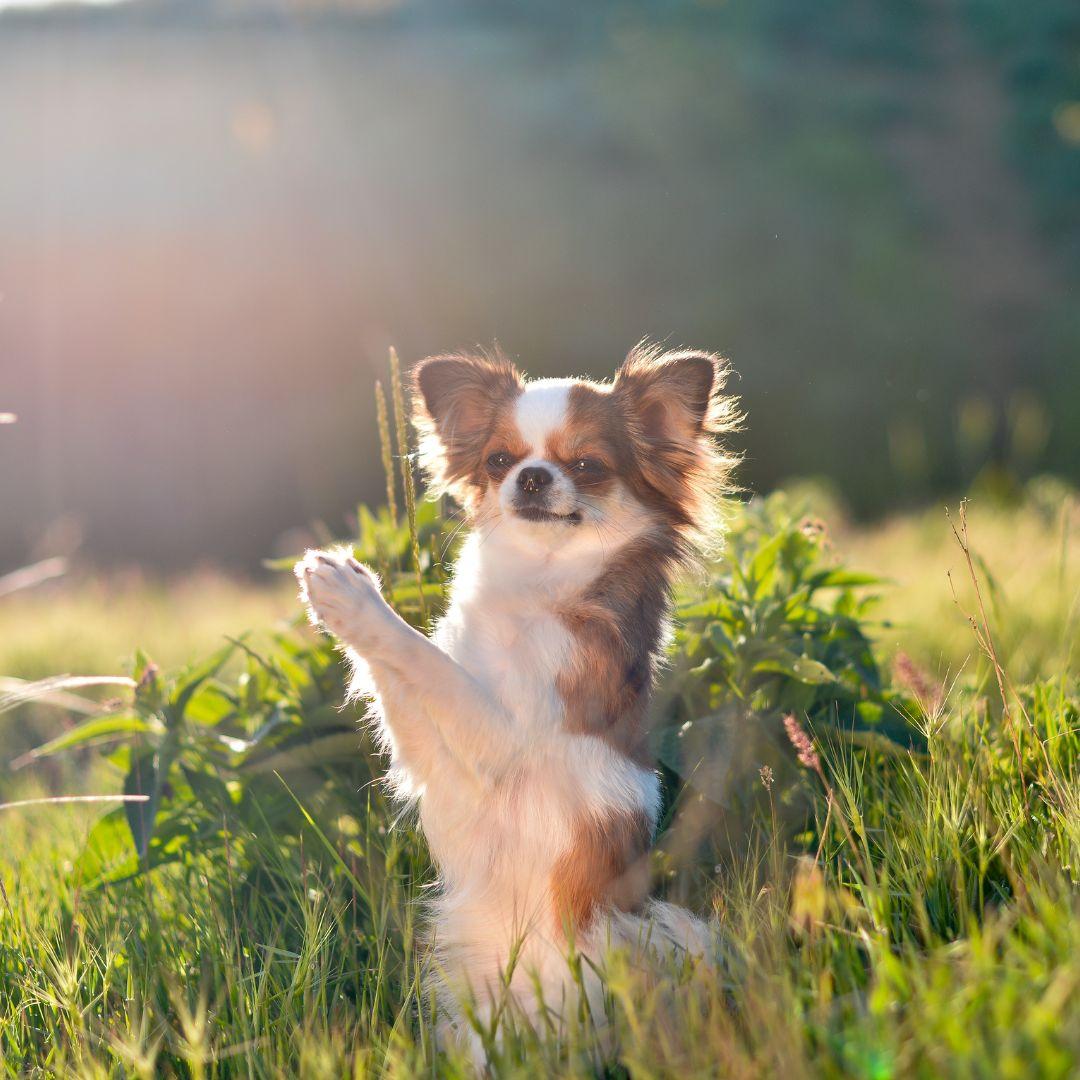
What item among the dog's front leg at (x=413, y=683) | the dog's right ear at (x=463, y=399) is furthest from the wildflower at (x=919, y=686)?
the dog's right ear at (x=463, y=399)

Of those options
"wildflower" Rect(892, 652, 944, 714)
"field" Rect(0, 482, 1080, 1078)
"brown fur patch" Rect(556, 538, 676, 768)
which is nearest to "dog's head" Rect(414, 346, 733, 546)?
"brown fur patch" Rect(556, 538, 676, 768)

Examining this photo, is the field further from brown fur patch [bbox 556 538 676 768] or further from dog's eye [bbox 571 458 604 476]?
dog's eye [bbox 571 458 604 476]

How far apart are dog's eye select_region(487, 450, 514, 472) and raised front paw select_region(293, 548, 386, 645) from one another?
0.61m

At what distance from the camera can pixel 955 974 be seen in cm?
213

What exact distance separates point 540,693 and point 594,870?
0.47 m

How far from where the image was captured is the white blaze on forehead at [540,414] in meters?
3.27

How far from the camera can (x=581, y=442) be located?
325 centimetres

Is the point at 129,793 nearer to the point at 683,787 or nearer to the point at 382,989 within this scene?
the point at 382,989

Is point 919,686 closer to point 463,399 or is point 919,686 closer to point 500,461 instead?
point 500,461

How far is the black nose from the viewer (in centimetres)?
310

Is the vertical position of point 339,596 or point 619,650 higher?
point 339,596

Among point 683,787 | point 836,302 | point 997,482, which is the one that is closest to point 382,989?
point 683,787

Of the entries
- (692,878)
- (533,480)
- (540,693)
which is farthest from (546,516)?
(692,878)

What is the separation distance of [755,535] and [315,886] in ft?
6.83
